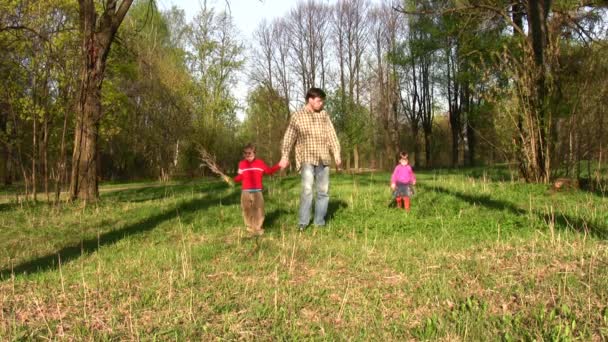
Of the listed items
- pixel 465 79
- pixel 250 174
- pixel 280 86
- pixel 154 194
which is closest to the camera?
pixel 250 174

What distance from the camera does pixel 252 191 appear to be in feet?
22.1

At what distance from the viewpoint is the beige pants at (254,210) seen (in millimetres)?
6715

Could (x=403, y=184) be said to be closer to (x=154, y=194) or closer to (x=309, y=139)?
(x=309, y=139)

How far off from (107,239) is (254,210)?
2383 millimetres

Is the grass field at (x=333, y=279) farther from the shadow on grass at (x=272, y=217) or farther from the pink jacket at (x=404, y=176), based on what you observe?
the pink jacket at (x=404, y=176)

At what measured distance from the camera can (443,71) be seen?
4019 cm

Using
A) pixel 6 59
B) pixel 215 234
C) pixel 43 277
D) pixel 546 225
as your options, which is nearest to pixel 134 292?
pixel 43 277

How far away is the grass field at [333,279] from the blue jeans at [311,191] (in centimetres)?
27

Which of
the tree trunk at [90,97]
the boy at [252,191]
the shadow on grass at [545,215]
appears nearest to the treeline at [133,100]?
the tree trunk at [90,97]

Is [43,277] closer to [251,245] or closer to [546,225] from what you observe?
[251,245]

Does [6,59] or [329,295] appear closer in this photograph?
[329,295]

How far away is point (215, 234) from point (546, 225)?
4592 mm

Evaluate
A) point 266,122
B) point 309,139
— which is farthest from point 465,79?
point 309,139

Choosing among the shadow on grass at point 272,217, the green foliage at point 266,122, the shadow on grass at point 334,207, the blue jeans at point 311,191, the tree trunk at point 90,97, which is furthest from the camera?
the green foliage at point 266,122
